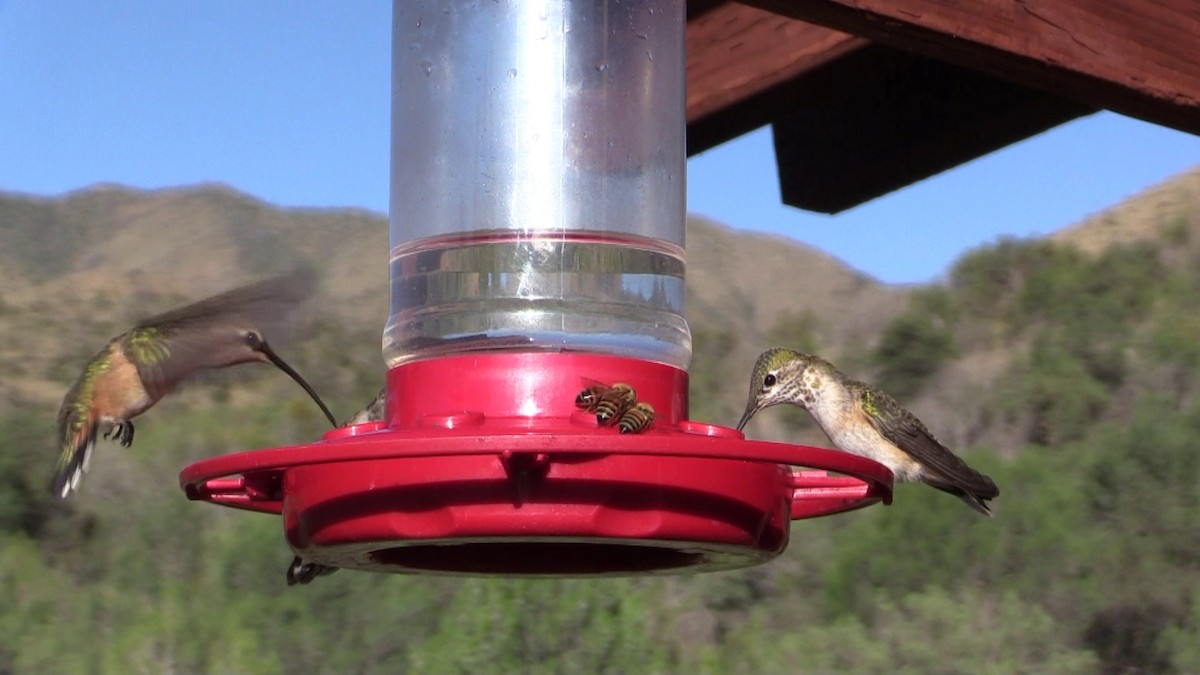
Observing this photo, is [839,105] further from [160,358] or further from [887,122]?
[160,358]

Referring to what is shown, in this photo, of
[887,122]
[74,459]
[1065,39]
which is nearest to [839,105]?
[887,122]

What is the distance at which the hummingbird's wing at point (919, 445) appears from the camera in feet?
16.5

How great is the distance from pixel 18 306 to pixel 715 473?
Answer: 30.1m

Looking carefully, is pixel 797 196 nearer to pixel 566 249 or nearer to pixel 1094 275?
pixel 566 249

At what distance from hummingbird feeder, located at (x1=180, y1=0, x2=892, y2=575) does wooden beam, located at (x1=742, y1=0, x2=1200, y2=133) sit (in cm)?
45

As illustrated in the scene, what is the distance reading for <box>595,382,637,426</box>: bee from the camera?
8.07 ft

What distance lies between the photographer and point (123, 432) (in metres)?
→ 5.47

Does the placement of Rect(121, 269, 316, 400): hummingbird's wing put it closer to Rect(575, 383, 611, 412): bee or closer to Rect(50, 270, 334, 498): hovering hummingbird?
Rect(50, 270, 334, 498): hovering hummingbird

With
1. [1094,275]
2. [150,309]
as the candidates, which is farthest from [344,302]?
[1094,275]

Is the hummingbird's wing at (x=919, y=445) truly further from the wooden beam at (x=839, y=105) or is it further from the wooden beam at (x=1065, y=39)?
the wooden beam at (x=1065, y=39)

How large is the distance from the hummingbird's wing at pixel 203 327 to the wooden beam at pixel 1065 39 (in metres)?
1.83

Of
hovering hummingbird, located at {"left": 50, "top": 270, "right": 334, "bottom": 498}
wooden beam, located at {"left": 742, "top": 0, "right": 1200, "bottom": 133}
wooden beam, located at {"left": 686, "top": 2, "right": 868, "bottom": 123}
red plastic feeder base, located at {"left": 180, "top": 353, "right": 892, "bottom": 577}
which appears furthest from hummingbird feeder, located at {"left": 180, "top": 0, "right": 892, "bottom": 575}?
hovering hummingbird, located at {"left": 50, "top": 270, "right": 334, "bottom": 498}

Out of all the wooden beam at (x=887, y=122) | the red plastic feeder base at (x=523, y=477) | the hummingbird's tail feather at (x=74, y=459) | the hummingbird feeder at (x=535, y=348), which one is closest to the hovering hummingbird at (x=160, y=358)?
the hummingbird's tail feather at (x=74, y=459)

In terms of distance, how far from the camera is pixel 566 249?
10.0 ft
